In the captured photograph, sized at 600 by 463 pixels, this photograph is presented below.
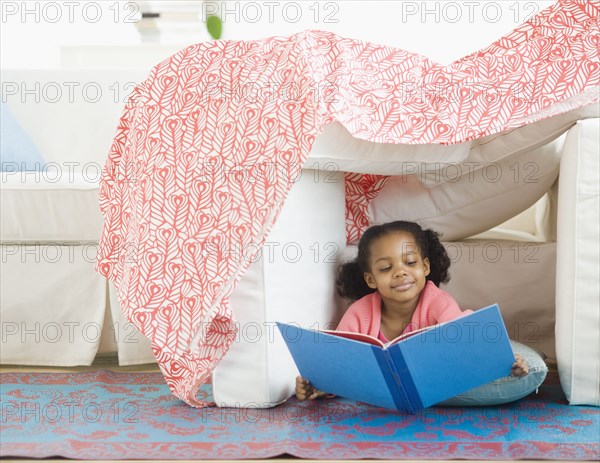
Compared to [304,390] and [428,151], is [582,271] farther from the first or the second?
[304,390]

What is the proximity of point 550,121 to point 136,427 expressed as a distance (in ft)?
2.89

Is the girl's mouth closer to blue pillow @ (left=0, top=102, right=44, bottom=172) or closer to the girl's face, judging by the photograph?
the girl's face

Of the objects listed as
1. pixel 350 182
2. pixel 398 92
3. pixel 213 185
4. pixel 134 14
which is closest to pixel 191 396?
pixel 213 185

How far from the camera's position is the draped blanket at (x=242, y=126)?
4.02 feet

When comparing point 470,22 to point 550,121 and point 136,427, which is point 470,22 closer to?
point 550,121

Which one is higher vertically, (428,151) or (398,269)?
(428,151)

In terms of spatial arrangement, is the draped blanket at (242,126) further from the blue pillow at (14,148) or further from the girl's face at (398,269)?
the blue pillow at (14,148)

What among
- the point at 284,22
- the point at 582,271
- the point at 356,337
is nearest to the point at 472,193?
the point at 582,271

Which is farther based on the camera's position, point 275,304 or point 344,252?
point 344,252

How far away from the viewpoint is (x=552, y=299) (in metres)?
1.64

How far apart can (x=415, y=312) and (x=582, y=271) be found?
0.33 meters

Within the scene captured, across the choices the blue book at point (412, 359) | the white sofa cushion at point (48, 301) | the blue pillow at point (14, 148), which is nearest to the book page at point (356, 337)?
the blue book at point (412, 359)

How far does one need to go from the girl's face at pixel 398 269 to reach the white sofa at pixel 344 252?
0.09 m

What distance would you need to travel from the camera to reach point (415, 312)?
57.1 inches
